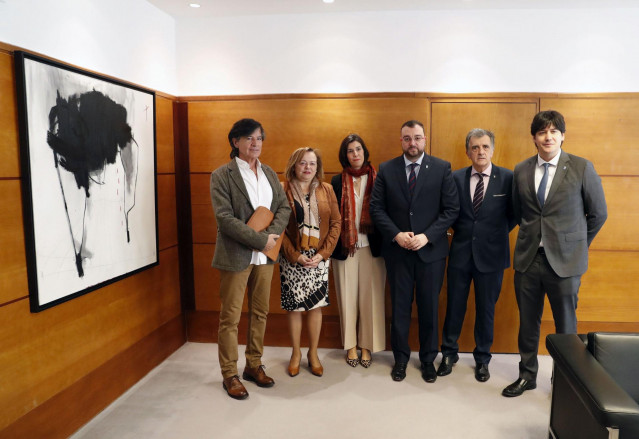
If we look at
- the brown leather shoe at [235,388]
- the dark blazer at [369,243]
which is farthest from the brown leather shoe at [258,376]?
the dark blazer at [369,243]

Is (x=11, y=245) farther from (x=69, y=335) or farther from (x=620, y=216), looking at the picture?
(x=620, y=216)

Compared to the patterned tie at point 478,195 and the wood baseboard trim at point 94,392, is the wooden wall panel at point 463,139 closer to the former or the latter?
the patterned tie at point 478,195

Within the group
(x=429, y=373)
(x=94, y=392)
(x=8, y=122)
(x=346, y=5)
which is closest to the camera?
(x=8, y=122)

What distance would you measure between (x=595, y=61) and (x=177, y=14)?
391cm

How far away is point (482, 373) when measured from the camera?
12.0 feet

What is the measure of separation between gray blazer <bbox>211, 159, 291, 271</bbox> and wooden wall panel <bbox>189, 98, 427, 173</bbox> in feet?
3.30

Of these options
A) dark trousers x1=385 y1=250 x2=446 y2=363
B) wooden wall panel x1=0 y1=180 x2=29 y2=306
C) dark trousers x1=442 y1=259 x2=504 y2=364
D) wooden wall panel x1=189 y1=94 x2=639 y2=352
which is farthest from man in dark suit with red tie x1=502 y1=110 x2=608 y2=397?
wooden wall panel x1=0 y1=180 x2=29 y2=306

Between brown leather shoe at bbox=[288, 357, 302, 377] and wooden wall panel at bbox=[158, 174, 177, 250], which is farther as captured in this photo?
wooden wall panel at bbox=[158, 174, 177, 250]

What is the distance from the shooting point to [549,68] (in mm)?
4062

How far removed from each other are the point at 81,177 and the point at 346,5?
106 inches

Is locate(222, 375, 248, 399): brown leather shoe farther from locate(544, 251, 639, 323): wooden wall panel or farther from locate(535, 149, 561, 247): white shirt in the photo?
locate(544, 251, 639, 323): wooden wall panel

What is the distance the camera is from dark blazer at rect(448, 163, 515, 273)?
3520mm

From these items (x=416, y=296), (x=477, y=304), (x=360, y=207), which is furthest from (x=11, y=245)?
(x=477, y=304)

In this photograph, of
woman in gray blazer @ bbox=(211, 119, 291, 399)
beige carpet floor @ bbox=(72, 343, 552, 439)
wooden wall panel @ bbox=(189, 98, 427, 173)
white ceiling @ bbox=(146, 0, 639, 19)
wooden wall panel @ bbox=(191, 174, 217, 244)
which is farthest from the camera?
wooden wall panel @ bbox=(191, 174, 217, 244)
